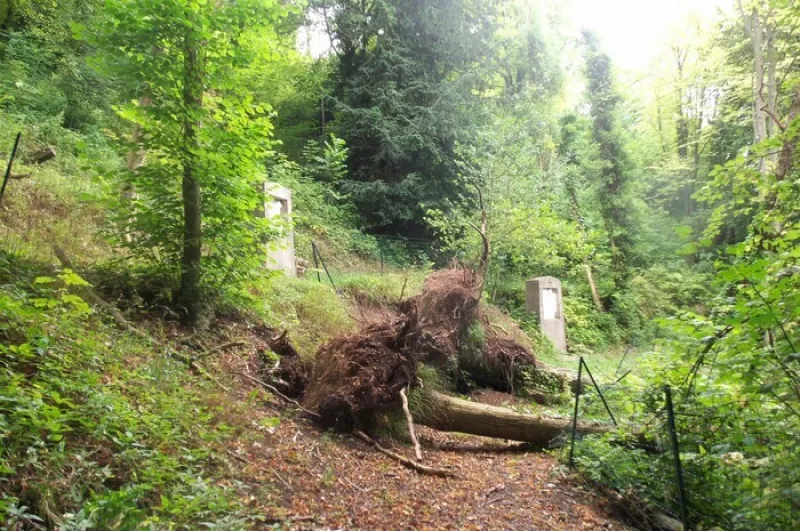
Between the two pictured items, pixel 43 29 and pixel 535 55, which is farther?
pixel 535 55

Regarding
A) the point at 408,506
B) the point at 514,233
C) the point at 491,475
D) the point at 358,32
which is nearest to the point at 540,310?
the point at 514,233

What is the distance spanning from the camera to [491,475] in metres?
5.37

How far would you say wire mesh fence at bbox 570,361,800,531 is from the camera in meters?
2.79

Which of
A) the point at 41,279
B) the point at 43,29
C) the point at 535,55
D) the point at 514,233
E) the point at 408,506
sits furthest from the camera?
the point at 535,55

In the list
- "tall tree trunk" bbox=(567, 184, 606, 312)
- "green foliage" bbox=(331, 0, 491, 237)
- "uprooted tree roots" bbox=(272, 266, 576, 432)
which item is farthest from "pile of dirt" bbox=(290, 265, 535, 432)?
"tall tree trunk" bbox=(567, 184, 606, 312)

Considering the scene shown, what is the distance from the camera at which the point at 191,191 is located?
17.3ft

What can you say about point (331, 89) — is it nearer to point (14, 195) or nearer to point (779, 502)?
point (14, 195)

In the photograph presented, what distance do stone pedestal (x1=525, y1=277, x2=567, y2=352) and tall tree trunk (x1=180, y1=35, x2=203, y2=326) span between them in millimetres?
10896

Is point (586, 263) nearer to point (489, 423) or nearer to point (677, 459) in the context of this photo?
point (489, 423)

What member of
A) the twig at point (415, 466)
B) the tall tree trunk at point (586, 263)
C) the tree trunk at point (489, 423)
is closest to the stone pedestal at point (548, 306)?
the tall tree trunk at point (586, 263)

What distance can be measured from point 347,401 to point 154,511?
2.97 meters

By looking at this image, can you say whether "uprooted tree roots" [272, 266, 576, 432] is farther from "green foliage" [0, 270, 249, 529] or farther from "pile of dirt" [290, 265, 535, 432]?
"green foliage" [0, 270, 249, 529]

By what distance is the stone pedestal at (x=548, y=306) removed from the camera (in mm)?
14145

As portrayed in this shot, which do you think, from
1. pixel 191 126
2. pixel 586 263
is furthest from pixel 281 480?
pixel 586 263
